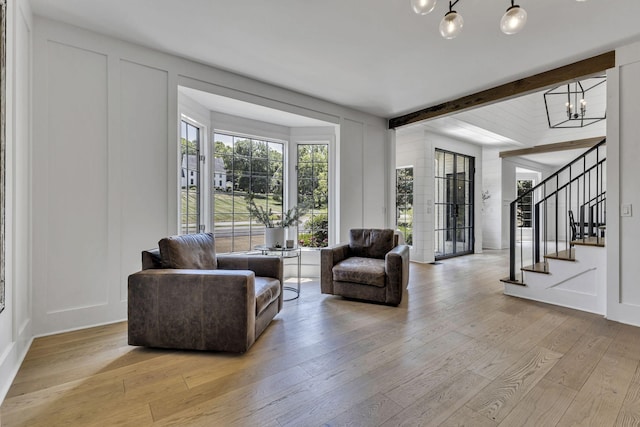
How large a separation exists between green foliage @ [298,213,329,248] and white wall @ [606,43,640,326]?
3343 millimetres

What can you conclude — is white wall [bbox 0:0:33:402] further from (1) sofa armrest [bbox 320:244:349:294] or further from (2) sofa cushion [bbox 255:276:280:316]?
(1) sofa armrest [bbox 320:244:349:294]

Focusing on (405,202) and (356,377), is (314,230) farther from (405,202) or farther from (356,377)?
(356,377)

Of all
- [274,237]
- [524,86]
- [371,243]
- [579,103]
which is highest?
[579,103]

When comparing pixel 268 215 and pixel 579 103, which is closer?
pixel 268 215

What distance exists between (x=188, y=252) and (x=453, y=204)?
582cm

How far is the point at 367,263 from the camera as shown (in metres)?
3.55

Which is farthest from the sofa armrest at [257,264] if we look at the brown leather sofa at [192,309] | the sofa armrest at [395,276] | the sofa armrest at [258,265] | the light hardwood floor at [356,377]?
the sofa armrest at [395,276]

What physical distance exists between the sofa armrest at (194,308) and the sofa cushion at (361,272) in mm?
1481

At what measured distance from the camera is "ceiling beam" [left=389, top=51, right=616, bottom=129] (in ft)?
9.60

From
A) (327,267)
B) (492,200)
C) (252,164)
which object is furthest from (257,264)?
(492,200)

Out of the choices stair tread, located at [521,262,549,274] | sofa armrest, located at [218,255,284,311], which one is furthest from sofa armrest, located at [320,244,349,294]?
stair tread, located at [521,262,549,274]

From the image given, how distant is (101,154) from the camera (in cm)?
269

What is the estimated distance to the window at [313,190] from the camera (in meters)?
4.78

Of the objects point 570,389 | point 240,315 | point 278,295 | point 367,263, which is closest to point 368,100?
point 367,263
